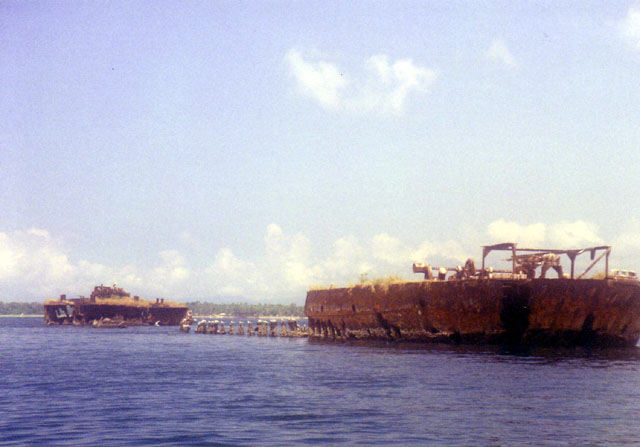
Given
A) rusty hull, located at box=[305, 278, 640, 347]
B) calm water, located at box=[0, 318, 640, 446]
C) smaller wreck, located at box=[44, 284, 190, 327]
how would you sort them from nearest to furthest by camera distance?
1. calm water, located at box=[0, 318, 640, 446]
2. rusty hull, located at box=[305, 278, 640, 347]
3. smaller wreck, located at box=[44, 284, 190, 327]

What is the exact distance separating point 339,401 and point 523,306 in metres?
18.5

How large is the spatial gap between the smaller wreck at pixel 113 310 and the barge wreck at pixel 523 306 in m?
73.4

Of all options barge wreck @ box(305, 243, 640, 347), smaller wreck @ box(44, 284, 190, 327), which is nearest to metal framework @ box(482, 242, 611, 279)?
barge wreck @ box(305, 243, 640, 347)

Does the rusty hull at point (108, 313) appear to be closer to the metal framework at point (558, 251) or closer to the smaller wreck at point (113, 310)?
the smaller wreck at point (113, 310)

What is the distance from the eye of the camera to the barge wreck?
1380 inches

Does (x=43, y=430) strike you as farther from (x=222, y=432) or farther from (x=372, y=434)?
(x=372, y=434)

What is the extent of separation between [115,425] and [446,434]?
7.78 m

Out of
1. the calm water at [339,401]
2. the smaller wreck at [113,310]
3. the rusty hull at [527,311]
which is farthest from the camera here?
the smaller wreck at [113,310]

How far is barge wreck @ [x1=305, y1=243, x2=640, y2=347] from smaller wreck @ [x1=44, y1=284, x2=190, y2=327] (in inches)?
2888

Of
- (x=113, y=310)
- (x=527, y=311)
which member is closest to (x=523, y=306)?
(x=527, y=311)

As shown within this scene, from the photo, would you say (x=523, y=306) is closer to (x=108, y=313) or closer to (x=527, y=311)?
(x=527, y=311)

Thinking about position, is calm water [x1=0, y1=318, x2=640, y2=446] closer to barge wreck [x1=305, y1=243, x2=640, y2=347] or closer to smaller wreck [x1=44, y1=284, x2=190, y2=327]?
barge wreck [x1=305, y1=243, x2=640, y2=347]

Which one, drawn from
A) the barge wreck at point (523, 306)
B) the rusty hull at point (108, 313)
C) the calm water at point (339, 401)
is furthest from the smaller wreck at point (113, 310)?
the calm water at point (339, 401)

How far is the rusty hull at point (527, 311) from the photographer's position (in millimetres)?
35000
